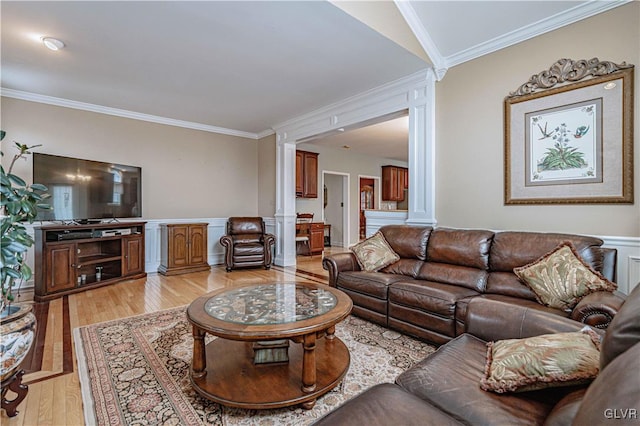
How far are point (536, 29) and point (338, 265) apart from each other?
2925 mm

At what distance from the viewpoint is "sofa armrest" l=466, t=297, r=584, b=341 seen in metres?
1.38

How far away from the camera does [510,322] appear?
59.1 inches

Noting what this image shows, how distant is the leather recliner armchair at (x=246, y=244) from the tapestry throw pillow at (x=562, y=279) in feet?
13.2

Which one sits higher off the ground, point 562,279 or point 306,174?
point 306,174

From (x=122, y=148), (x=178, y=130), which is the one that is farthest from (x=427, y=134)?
(x=122, y=148)

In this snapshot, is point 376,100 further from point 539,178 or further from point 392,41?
point 539,178

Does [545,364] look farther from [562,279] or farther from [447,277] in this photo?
[447,277]

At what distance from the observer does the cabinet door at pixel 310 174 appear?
7090 millimetres

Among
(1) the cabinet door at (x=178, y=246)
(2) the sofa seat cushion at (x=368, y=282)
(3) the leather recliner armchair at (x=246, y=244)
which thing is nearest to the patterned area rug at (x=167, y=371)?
(2) the sofa seat cushion at (x=368, y=282)

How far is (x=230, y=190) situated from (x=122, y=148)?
1.96 meters

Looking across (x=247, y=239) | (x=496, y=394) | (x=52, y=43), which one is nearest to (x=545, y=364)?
(x=496, y=394)

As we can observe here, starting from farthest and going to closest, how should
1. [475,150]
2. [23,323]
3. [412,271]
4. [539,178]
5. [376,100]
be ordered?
[376,100]
[475,150]
[412,271]
[539,178]
[23,323]

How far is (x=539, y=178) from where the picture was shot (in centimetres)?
282

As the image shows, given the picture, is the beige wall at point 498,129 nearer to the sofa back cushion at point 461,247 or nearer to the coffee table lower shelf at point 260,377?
the sofa back cushion at point 461,247
